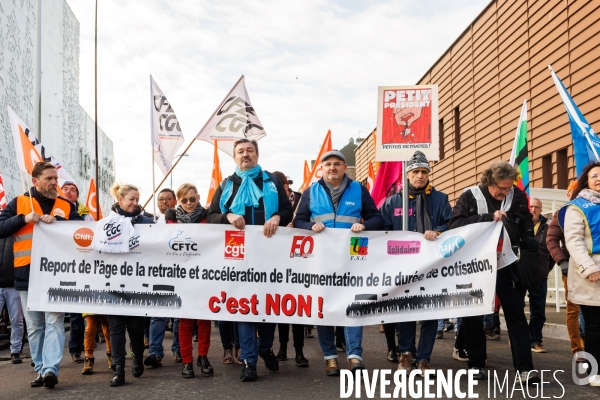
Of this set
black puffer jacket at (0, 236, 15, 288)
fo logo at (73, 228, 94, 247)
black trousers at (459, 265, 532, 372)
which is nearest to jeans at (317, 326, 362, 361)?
black trousers at (459, 265, 532, 372)

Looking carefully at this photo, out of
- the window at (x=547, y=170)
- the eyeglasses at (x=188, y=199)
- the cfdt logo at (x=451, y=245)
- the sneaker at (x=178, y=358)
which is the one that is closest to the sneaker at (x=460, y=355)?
the cfdt logo at (x=451, y=245)

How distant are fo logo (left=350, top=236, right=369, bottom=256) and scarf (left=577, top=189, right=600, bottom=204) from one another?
199cm

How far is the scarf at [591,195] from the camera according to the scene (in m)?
5.77

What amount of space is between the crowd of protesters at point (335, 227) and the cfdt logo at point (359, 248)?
0.48ft

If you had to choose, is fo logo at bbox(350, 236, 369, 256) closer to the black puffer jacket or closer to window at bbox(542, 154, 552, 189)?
the black puffer jacket

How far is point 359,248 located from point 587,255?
6.63ft

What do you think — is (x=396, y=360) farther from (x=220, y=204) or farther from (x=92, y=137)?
(x=92, y=137)

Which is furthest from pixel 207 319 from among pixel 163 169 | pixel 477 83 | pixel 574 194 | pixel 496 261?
pixel 477 83

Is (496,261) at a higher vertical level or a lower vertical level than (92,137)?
lower

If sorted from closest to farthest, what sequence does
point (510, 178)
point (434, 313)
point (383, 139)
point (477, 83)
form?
1. point (510, 178)
2. point (434, 313)
3. point (383, 139)
4. point (477, 83)

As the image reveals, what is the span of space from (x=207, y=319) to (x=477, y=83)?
16.5 m

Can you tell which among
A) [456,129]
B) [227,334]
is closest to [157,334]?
[227,334]

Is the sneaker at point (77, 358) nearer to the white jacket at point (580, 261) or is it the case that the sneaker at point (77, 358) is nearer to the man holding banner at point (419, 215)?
the man holding banner at point (419, 215)

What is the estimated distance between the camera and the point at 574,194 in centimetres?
618
